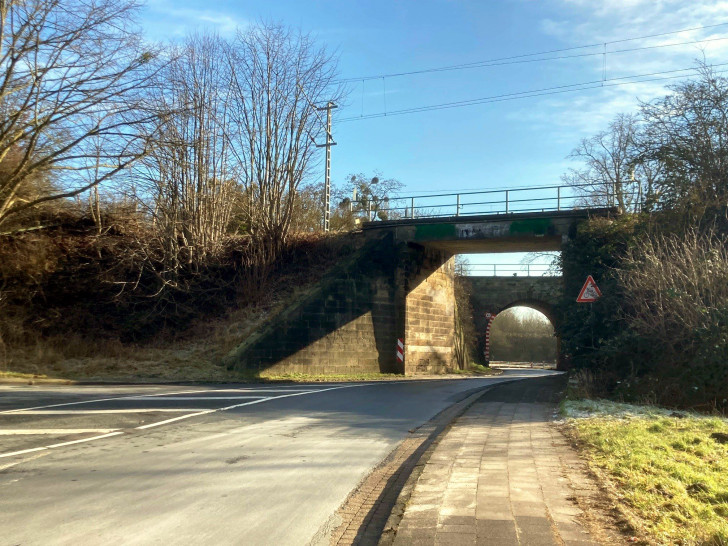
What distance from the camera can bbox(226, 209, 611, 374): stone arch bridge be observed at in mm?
23469

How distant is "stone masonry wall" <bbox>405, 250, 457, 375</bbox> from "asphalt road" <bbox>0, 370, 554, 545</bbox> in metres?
14.9

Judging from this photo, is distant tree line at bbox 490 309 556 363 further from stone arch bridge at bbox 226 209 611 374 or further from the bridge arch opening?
stone arch bridge at bbox 226 209 611 374

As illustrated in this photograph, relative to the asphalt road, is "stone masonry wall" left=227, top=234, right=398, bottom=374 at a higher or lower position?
higher

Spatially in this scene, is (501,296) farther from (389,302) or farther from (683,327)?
(683,327)

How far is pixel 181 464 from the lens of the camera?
24.0ft

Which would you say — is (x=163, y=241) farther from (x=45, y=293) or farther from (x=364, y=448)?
(x=364, y=448)

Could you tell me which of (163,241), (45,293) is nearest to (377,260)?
(163,241)

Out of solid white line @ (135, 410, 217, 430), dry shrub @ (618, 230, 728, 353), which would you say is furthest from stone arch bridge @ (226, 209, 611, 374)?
solid white line @ (135, 410, 217, 430)

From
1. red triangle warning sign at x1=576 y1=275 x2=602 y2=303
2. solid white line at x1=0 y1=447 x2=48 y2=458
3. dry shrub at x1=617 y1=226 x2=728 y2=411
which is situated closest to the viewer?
solid white line at x1=0 y1=447 x2=48 y2=458

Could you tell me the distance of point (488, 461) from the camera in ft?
24.0

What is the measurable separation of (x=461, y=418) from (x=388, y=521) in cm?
691

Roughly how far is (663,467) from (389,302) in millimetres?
21540

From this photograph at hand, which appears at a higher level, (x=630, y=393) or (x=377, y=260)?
(x=377, y=260)

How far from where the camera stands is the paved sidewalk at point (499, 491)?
181 inches
